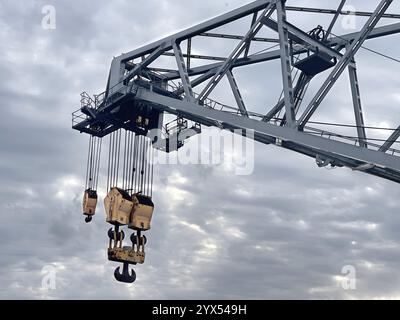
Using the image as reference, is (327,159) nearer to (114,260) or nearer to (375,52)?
(375,52)

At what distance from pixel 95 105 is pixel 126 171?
641 cm

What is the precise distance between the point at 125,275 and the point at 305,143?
49.3ft

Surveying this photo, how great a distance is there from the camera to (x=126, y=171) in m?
43.5

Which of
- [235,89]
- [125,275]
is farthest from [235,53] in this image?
[125,275]

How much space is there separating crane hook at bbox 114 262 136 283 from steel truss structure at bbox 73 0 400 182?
9.56 meters

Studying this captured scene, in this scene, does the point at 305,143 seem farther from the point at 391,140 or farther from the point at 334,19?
the point at 334,19

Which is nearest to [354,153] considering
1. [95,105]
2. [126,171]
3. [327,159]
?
[327,159]

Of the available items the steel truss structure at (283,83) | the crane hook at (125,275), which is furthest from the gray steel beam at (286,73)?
the crane hook at (125,275)

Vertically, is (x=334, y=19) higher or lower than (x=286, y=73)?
higher

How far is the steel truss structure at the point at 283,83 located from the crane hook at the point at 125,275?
9.56 meters

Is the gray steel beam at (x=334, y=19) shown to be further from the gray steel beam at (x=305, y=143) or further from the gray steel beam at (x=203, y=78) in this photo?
the gray steel beam at (x=203, y=78)

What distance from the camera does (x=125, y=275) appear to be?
39.2 meters

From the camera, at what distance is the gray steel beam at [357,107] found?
30889 millimetres
